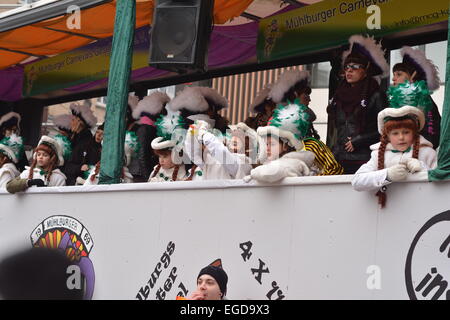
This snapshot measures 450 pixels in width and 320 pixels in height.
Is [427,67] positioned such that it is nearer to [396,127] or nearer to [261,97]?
[396,127]

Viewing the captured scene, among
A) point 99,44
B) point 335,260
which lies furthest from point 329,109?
point 99,44

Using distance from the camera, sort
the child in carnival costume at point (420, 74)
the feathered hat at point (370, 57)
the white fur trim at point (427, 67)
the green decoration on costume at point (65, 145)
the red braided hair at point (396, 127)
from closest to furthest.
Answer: the red braided hair at point (396, 127), the child in carnival costume at point (420, 74), the white fur trim at point (427, 67), the feathered hat at point (370, 57), the green decoration on costume at point (65, 145)

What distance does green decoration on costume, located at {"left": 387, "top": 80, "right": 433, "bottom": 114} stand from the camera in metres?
5.67

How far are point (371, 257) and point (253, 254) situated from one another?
973mm

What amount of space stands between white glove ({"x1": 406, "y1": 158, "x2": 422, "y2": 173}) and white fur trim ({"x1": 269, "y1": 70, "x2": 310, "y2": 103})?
2.74 meters

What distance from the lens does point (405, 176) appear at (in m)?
4.65

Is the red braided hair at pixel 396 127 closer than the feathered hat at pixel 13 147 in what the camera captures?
Yes

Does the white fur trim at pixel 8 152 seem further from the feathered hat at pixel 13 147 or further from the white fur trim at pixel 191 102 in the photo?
the white fur trim at pixel 191 102

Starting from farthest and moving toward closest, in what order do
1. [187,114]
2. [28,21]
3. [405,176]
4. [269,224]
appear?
1. [28,21]
2. [187,114]
3. [269,224]
4. [405,176]

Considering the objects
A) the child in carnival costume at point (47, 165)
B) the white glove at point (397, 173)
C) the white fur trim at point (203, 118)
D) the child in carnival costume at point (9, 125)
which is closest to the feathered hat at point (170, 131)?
the white fur trim at point (203, 118)

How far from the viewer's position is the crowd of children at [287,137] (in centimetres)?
516

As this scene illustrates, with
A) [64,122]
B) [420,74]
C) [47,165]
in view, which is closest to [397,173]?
[420,74]

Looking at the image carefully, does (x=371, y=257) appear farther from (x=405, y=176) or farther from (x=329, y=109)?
(x=329, y=109)

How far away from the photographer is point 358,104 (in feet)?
22.0
